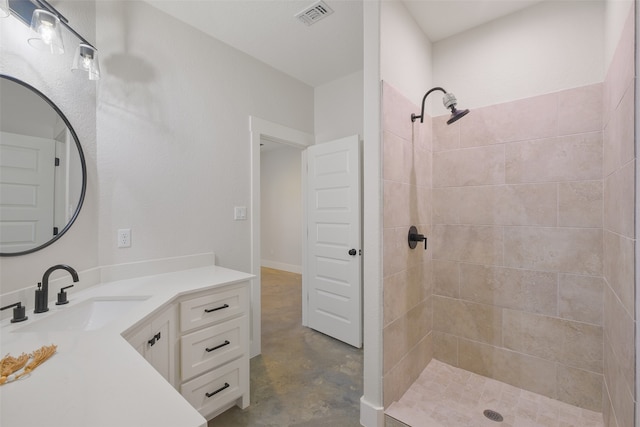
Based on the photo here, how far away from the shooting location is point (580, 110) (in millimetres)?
1646

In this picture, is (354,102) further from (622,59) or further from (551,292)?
(551,292)

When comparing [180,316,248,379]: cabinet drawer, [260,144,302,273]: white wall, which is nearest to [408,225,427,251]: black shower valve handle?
[180,316,248,379]: cabinet drawer

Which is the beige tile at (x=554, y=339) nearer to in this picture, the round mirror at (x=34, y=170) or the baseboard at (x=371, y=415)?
the baseboard at (x=371, y=415)

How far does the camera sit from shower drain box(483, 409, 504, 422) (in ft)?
5.16

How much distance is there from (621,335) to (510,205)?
34.7 inches

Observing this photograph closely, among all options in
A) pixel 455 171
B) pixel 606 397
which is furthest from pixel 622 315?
pixel 455 171

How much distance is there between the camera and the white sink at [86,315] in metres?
1.16

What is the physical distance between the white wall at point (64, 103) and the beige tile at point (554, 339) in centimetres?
267

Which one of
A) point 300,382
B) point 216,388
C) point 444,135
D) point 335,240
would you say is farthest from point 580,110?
point 216,388

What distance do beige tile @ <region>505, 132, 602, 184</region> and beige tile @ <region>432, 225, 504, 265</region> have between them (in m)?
0.38

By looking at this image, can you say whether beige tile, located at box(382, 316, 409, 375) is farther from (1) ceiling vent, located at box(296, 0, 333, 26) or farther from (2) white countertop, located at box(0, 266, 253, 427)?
(1) ceiling vent, located at box(296, 0, 333, 26)

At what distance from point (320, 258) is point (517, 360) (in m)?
1.75

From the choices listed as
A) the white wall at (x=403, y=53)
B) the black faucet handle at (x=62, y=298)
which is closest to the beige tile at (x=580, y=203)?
the white wall at (x=403, y=53)

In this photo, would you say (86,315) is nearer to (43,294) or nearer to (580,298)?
(43,294)
